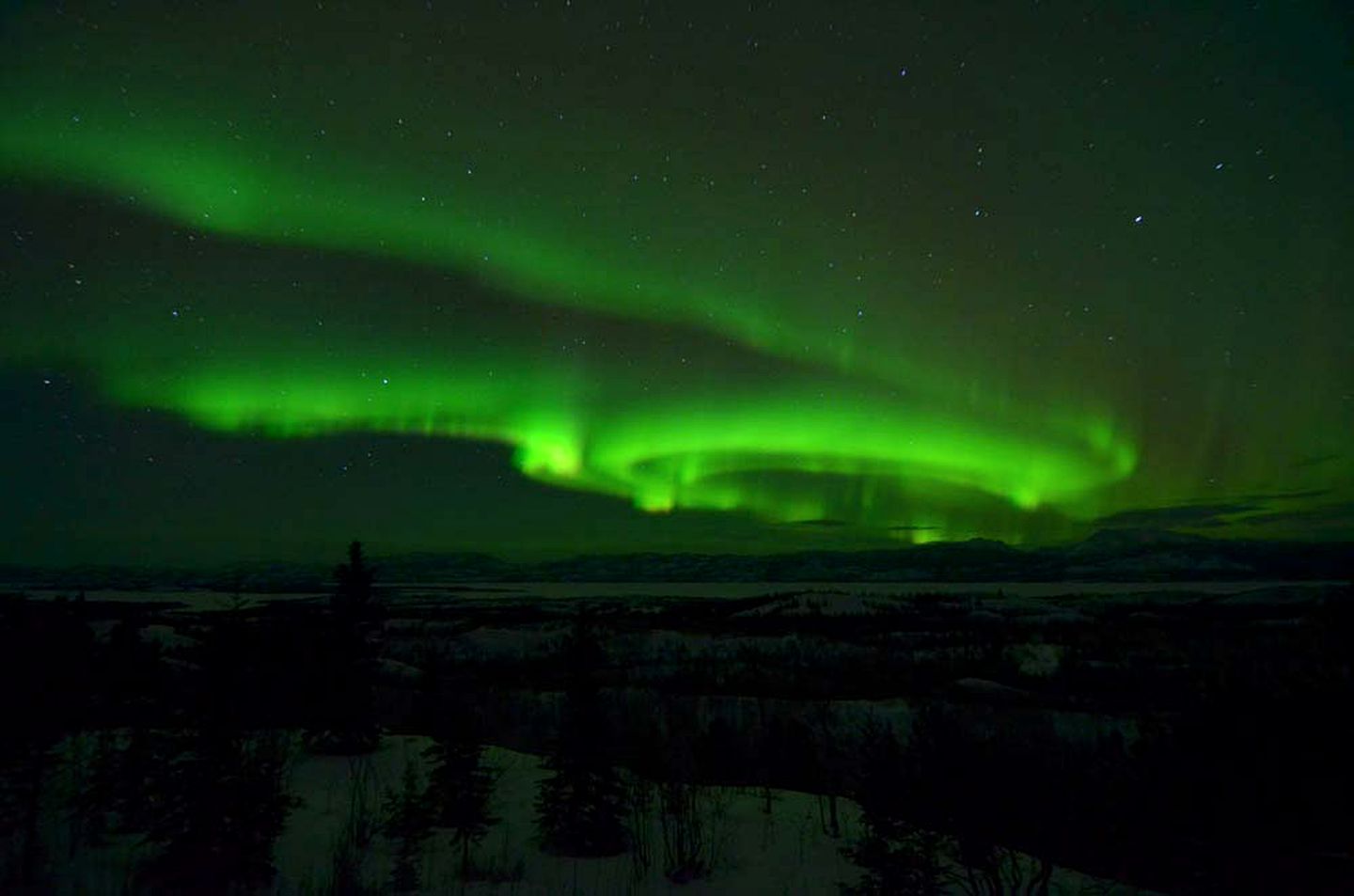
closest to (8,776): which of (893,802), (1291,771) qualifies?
(893,802)

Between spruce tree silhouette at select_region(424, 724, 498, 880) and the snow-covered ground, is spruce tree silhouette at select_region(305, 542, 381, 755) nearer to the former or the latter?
the snow-covered ground

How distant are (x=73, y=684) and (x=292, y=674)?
6.69 m

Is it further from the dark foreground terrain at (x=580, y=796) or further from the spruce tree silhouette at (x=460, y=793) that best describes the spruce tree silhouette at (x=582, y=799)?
the spruce tree silhouette at (x=460, y=793)

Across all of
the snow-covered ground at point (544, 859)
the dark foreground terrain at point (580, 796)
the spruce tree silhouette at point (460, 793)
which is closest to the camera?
the dark foreground terrain at point (580, 796)

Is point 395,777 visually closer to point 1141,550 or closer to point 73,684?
point 73,684

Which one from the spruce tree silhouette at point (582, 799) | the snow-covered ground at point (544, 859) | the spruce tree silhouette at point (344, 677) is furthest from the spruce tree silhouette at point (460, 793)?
the spruce tree silhouette at point (344, 677)

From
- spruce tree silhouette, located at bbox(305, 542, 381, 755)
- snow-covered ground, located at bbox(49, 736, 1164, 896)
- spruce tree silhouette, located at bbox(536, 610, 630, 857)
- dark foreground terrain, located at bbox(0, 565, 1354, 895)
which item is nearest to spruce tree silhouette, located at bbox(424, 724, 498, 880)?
dark foreground terrain, located at bbox(0, 565, 1354, 895)

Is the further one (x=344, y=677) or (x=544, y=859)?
(x=344, y=677)

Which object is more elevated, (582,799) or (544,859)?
(582,799)

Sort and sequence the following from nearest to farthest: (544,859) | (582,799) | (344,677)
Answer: (544,859) < (582,799) < (344,677)

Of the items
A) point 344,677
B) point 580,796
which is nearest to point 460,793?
point 580,796

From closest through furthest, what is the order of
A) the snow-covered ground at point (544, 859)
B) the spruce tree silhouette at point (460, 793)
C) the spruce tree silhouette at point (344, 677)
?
the snow-covered ground at point (544, 859), the spruce tree silhouette at point (460, 793), the spruce tree silhouette at point (344, 677)

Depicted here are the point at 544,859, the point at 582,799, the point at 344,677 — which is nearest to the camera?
the point at 544,859

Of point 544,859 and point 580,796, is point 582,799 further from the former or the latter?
point 544,859
